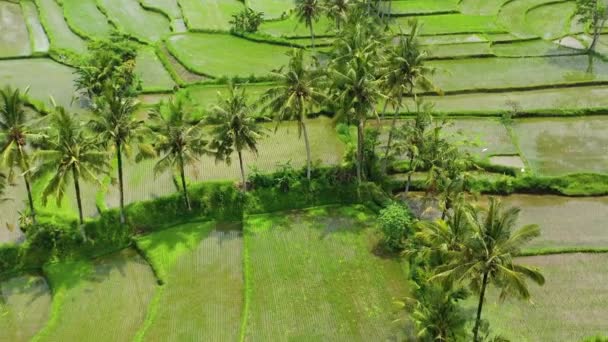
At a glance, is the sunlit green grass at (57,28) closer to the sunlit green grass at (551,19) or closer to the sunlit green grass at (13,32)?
the sunlit green grass at (13,32)

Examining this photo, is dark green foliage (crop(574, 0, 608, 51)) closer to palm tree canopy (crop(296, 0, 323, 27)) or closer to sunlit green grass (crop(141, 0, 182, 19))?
palm tree canopy (crop(296, 0, 323, 27))

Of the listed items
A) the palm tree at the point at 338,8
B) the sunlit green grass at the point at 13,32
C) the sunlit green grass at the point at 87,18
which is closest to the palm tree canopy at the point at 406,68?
the palm tree at the point at 338,8

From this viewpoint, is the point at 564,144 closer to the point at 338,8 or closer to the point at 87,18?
the point at 338,8

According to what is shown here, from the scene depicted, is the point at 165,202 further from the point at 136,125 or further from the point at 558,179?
the point at 558,179

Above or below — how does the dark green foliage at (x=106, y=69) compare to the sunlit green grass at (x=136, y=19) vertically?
below

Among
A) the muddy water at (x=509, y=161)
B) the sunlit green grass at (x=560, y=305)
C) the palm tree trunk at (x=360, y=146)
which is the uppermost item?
the palm tree trunk at (x=360, y=146)
